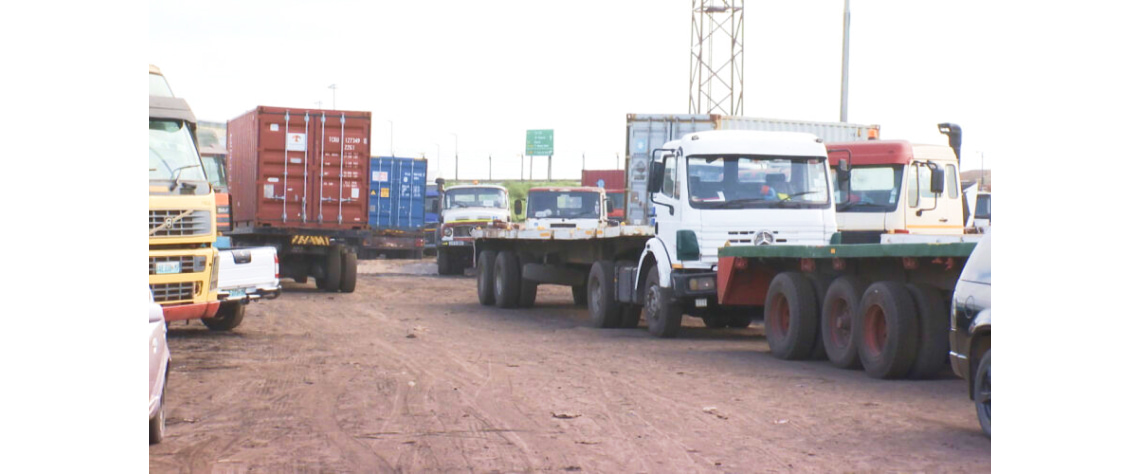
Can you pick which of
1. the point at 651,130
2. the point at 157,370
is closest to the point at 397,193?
the point at 651,130

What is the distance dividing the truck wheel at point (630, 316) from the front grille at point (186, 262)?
5.74m

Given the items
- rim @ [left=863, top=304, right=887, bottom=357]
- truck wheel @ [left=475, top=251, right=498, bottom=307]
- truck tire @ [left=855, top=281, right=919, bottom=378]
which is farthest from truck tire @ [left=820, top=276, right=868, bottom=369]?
truck wheel @ [left=475, top=251, right=498, bottom=307]

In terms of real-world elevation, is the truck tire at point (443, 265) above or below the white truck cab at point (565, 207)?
below

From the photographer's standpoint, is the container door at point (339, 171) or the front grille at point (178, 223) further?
the container door at point (339, 171)

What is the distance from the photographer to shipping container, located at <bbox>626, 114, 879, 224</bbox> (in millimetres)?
22375

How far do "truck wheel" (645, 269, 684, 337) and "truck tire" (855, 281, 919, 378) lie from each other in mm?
3842

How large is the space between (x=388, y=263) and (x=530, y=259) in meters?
19.7

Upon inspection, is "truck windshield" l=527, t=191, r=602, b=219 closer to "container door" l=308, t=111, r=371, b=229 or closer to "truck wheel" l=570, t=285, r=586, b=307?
"container door" l=308, t=111, r=371, b=229

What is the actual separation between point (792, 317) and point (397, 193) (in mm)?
22477

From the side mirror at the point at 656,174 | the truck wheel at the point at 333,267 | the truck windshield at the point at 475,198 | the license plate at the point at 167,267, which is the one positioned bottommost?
the truck wheel at the point at 333,267

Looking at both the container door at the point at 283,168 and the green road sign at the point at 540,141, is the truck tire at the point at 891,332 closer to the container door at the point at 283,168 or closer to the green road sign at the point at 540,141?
the container door at the point at 283,168

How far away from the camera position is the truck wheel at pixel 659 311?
1460 centimetres

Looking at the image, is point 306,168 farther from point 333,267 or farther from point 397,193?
point 397,193

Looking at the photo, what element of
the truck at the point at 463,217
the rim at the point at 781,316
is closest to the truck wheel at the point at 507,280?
the rim at the point at 781,316
